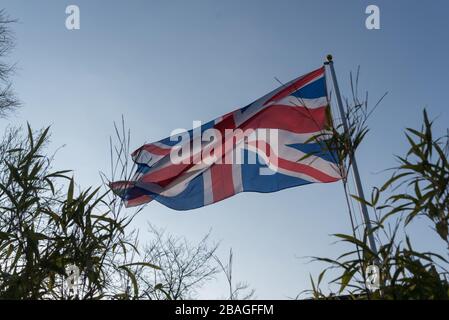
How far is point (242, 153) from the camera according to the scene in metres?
7.70

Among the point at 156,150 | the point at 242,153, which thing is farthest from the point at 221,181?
the point at 156,150

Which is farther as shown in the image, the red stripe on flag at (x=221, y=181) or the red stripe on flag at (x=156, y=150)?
the red stripe on flag at (x=156, y=150)

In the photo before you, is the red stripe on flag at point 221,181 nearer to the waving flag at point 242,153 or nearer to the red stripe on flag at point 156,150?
the waving flag at point 242,153

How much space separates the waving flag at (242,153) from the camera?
24.0 feet

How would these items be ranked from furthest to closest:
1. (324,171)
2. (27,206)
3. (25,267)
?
(324,171), (27,206), (25,267)

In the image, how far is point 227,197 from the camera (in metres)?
7.29

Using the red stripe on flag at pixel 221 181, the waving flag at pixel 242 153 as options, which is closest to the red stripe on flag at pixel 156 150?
the waving flag at pixel 242 153

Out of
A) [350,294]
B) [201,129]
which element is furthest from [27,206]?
[201,129]

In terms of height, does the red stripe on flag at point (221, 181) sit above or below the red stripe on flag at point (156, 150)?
below

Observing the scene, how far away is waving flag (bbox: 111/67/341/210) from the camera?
288 inches

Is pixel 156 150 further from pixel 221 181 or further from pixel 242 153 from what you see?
pixel 242 153

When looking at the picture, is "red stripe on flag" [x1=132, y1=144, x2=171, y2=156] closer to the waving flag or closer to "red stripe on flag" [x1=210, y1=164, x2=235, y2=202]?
the waving flag
